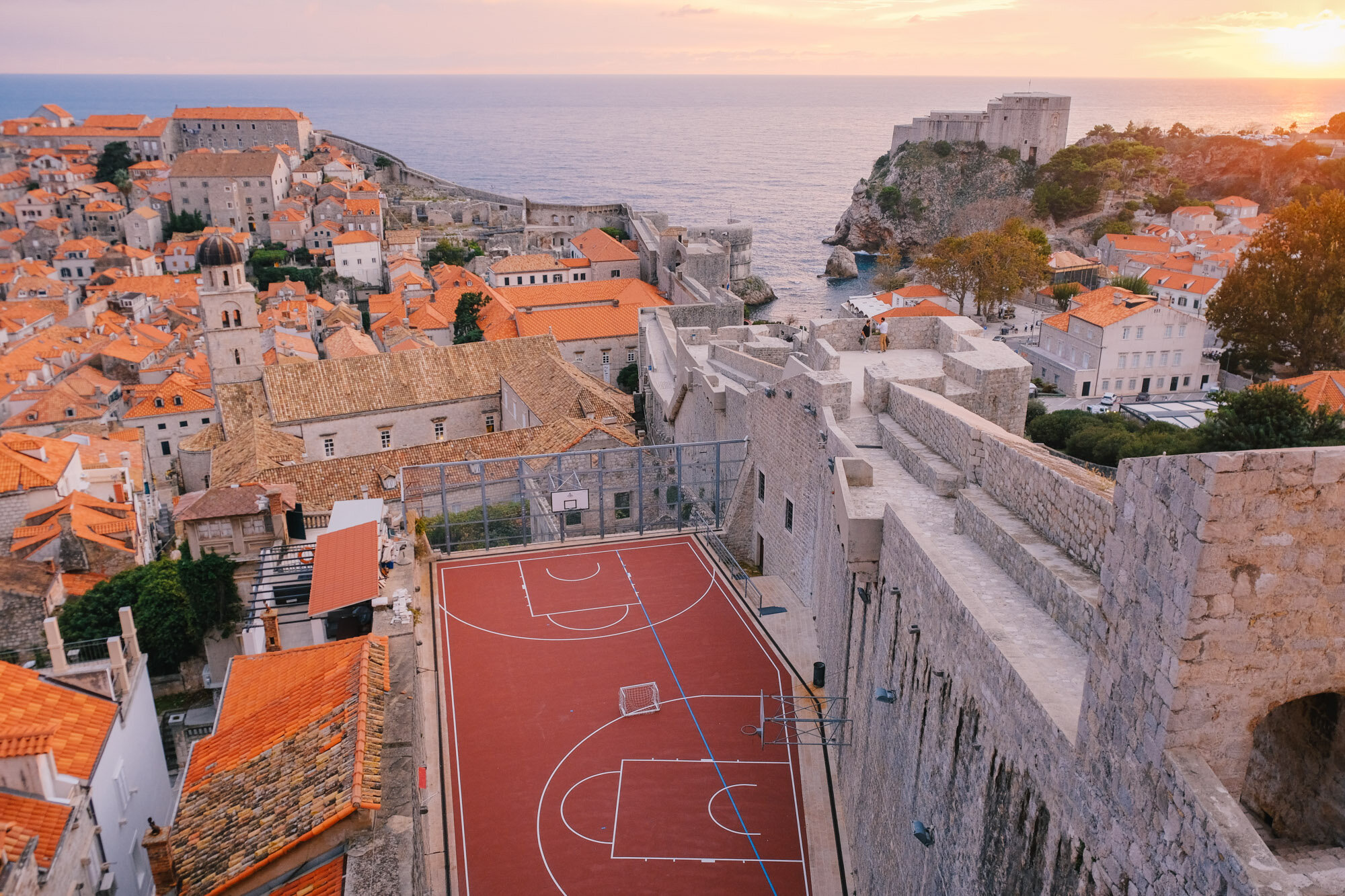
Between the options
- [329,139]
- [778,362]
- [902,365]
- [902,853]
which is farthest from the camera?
[329,139]

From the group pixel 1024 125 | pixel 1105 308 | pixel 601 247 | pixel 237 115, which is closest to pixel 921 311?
pixel 1105 308

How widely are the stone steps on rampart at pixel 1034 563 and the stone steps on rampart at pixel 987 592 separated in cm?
6

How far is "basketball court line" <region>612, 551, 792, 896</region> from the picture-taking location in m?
11.3

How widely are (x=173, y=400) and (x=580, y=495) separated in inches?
1388

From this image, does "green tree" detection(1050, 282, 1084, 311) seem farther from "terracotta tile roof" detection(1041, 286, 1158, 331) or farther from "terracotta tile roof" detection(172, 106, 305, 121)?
"terracotta tile roof" detection(172, 106, 305, 121)

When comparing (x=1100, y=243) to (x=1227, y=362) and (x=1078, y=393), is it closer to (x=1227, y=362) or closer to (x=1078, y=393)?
(x=1227, y=362)

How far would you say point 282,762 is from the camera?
9281 millimetres

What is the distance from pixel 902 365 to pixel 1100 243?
56.8m

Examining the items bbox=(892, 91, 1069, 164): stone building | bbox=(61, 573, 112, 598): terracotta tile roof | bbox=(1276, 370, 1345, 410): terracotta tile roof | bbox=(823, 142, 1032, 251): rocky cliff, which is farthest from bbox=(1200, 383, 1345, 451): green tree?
bbox=(892, 91, 1069, 164): stone building

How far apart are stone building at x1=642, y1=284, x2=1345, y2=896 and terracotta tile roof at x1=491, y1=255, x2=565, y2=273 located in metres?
47.6

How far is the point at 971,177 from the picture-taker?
80.1 metres

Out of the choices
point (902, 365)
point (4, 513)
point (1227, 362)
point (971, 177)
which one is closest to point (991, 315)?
point (1227, 362)

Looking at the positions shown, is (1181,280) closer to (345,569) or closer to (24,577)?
(345,569)

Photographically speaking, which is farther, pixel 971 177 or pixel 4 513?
pixel 971 177
